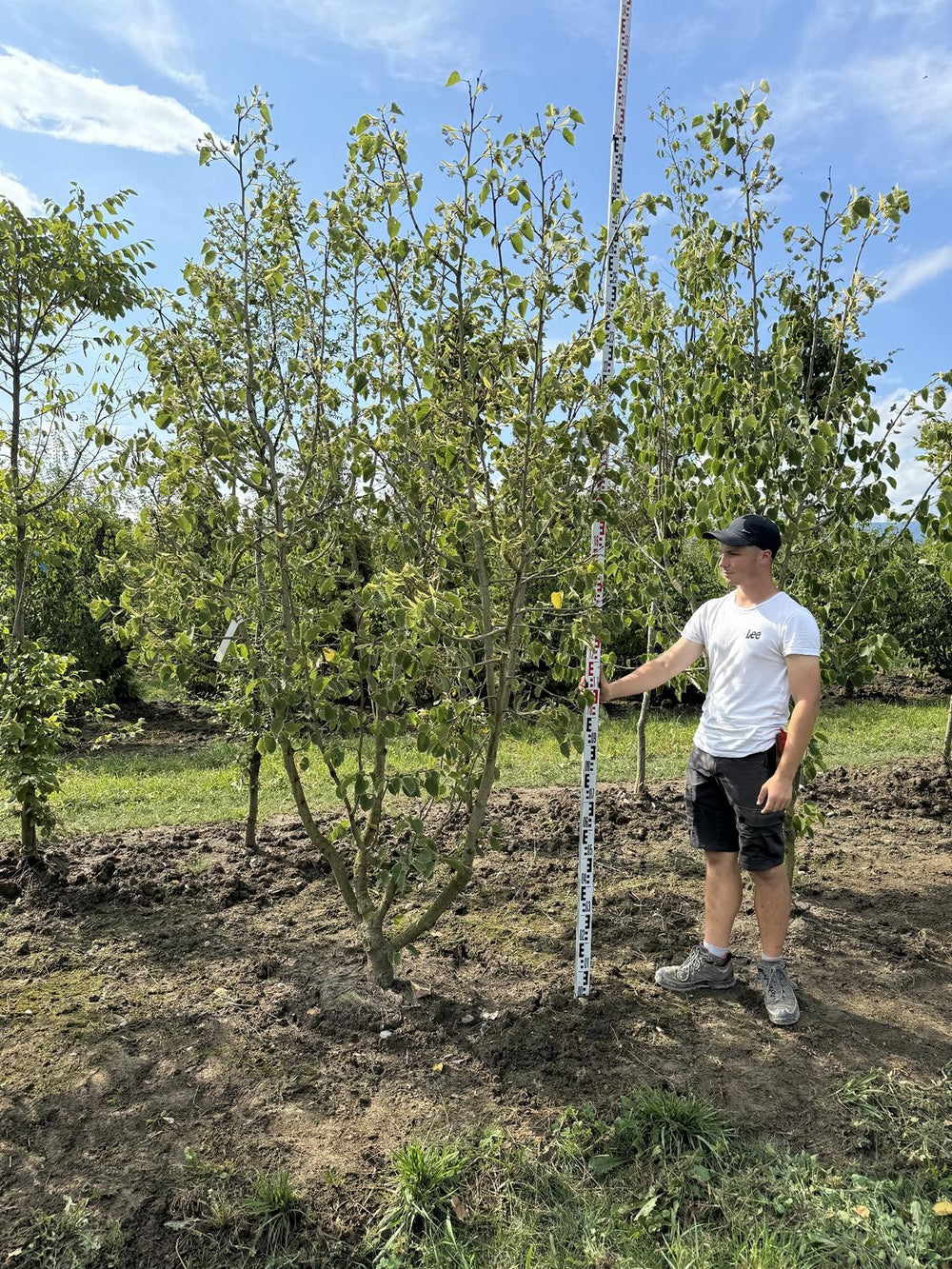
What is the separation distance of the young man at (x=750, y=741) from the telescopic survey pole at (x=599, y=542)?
25 cm

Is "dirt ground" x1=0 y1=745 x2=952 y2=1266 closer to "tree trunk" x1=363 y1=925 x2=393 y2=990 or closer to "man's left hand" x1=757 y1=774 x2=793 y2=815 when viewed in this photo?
"tree trunk" x1=363 y1=925 x2=393 y2=990

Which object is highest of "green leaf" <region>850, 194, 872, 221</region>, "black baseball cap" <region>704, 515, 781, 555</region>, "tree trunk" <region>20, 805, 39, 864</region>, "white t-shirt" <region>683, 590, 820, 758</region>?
"green leaf" <region>850, 194, 872, 221</region>

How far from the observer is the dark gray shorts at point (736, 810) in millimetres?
3404

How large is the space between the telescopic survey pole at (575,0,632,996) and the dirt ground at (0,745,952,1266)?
0.39 metres

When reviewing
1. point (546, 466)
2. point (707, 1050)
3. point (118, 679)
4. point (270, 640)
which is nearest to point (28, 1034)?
point (270, 640)

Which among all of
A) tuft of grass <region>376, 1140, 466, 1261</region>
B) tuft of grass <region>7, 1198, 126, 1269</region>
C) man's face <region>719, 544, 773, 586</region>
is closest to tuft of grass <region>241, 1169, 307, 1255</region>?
tuft of grass <region>376, 1140, 466, 1261</region>

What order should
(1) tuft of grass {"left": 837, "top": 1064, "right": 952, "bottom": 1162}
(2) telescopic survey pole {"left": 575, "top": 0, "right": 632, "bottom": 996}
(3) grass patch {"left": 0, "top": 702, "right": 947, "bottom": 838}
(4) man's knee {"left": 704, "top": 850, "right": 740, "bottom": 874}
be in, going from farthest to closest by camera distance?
(3) grass patch {"left": 0, "top": 702, "right": 947, "bottom": 838}, (4) man's knee {"left": 704, "top": 850, "right": 740, "bottom": 874}, (2) telescopic survey pole {"left": 575, "top": 0, "right": 632, "bottom": 996}, (1) tuft of grass {"left": 837, "top": 1064, "right": 952, "bottom": 1162}

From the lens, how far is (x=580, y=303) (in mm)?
2943

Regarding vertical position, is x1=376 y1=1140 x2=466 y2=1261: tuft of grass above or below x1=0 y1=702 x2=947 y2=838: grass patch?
below

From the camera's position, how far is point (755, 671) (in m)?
3.40

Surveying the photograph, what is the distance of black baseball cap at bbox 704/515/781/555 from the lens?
133 inches

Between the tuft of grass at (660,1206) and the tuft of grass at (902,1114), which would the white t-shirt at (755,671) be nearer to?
the tuft of grass at (902,1114)

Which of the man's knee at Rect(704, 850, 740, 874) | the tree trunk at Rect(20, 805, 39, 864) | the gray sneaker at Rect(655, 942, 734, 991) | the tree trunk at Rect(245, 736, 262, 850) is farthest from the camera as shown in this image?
the tree trunk at Rect(245, 736, 262, 850)

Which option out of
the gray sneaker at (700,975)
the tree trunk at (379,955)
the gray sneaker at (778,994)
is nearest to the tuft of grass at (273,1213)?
the tree trunk at (379,955)
